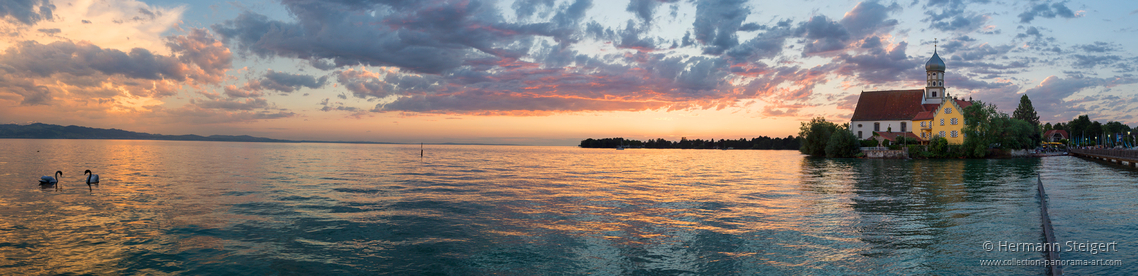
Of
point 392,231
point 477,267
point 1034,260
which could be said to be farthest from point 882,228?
point 392,231

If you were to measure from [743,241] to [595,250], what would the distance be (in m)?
4.24

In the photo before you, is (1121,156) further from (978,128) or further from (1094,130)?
(1094,130)

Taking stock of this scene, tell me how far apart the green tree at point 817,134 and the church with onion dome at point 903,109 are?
26.8 ft

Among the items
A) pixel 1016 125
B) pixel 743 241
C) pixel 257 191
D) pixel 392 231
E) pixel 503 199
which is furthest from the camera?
pixel 1016 125

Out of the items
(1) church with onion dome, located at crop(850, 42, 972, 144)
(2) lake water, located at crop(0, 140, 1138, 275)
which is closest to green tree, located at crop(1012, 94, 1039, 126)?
(1) church with onion dome, located at crop(850, 42, 972, 144)

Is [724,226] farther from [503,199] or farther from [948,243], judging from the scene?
[503,199]

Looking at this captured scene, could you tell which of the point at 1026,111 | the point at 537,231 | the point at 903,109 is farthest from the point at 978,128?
the point at 537,231

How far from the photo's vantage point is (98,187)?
31.3m

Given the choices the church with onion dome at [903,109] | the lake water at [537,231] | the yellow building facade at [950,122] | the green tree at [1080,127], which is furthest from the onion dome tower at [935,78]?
the lake water at [537,231]

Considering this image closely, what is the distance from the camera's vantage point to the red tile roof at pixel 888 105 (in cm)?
11556

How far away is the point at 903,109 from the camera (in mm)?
116062

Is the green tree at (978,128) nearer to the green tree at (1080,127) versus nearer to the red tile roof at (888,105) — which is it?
the red tile roof at (888,105)

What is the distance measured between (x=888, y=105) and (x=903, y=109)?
3236 millimetres

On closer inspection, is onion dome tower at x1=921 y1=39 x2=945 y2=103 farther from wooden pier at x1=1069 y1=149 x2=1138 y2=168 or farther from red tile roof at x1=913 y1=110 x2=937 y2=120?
wooden pier at x1=1069 y1=149 x2=1138 y2=168
